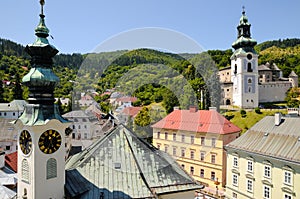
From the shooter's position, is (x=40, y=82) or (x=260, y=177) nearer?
(x=40, y=82)

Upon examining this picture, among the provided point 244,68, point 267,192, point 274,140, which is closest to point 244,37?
point 244,68

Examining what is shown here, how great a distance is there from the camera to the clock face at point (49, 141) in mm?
11409

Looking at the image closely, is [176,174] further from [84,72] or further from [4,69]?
[4,69]

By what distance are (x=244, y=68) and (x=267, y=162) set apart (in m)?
44.8

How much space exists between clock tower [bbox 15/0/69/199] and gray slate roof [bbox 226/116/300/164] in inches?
749

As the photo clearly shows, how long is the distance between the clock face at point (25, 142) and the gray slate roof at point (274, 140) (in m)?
20.2

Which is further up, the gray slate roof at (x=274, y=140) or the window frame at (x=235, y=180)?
the gray slate roof at (x=274, y=140)

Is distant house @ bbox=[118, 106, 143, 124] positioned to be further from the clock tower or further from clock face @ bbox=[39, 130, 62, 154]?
clock face @ bbox=[39, 130, 62, 154]

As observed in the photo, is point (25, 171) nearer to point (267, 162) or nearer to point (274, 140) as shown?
point (267, 162)

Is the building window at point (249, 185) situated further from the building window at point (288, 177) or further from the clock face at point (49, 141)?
the clock face at point (49, 141)

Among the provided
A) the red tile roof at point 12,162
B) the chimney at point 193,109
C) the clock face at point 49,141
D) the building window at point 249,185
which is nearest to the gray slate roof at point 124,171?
the clock face at point 49,141

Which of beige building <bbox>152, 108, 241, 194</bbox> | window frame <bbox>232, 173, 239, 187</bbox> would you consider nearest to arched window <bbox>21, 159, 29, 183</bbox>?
beige building <bbox>152, 108, 241, 194</bbox>

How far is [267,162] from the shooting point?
24.6 meters

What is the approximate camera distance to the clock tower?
36.9 ft
